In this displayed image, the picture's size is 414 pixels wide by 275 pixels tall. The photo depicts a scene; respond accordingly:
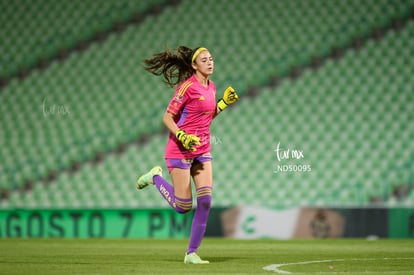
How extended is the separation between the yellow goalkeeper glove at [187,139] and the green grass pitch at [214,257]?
826 mm

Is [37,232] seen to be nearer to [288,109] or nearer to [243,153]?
[243,153]

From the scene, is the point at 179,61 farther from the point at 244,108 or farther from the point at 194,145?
the point at 244,108

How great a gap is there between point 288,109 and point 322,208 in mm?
2439

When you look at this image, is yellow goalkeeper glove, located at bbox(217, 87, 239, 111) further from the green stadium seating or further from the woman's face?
the green stadium seating

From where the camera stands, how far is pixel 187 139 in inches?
222

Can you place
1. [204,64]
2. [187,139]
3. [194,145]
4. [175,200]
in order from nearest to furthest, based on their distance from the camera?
[187,139] → [194,145] → [204,64] → [175,200]

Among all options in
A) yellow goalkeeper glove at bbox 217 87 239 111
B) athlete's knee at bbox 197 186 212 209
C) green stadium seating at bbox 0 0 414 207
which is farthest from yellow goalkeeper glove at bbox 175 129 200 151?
green stadium seating at bbox 0 0 414 207

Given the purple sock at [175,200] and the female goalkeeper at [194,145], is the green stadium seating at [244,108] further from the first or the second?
the female goalkeeper at [194,145]

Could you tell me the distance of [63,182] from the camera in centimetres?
1222

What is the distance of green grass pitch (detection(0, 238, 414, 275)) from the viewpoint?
17.5 ft

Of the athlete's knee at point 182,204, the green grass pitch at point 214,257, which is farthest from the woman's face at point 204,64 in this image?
the green grass pitch at point 214,257

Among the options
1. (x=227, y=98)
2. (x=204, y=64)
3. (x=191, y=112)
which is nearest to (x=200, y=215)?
(x=191, y=112)

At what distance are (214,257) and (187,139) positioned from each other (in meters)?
1.35

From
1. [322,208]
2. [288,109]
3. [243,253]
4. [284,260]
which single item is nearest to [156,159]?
[288,109]
